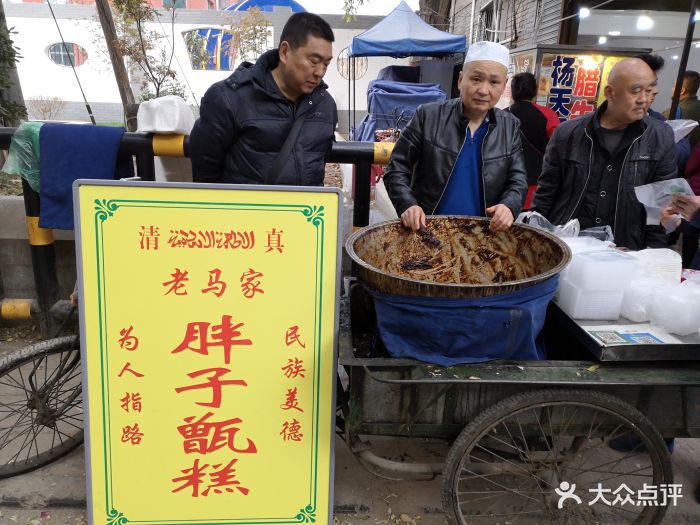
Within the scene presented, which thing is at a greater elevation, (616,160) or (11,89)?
(11,89)

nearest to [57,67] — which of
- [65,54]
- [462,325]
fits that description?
[65,54]

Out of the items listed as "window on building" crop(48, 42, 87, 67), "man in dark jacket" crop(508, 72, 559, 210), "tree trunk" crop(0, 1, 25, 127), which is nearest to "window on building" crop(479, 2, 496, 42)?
"man in dark jacket" crop(508, 72, 559, 210)

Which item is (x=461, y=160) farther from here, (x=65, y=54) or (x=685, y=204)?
(x=65, y=54)

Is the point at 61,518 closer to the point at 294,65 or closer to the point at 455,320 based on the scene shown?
the point at 455,320

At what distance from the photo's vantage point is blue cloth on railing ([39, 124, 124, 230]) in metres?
3.00

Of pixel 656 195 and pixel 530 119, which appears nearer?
pixel 656 195

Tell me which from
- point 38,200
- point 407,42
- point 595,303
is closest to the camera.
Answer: point 595,303

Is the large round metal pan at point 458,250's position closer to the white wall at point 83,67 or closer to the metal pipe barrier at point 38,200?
the metal pipe barrier at point 38,200

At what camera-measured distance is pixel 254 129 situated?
2314 millimetres

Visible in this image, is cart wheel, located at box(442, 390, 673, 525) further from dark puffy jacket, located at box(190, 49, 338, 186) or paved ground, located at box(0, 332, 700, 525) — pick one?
dark puffy jacket, located at box(190, 49, 338, 186)

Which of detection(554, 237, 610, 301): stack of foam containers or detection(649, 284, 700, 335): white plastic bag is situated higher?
detection(554, 237, 610, 301): stack of foam containers

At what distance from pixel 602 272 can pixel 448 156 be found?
933mm

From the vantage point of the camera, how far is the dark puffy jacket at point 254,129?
90.2 inches

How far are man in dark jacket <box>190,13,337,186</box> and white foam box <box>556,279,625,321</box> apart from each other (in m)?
1.31
